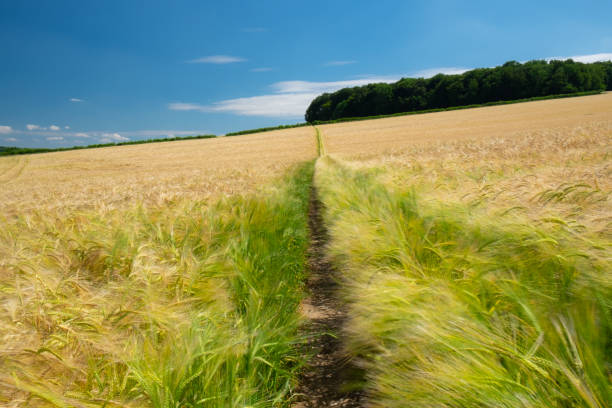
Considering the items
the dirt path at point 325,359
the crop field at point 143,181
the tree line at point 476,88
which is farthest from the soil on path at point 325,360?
the tree line at point 476,88

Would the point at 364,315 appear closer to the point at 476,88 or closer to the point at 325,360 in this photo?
the point at 325,360

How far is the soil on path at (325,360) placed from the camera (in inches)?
58.7

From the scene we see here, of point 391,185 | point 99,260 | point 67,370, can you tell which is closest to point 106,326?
point 67,370

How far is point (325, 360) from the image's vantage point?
1.79 meters

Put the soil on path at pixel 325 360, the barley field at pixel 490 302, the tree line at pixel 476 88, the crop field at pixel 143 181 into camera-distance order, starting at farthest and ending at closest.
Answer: the tree line at pixel 476 88, the crop field at pixel 143 181, the soil on path at pixel 325 360, the barley field at pixel 490 302

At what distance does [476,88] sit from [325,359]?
77588 millimetres

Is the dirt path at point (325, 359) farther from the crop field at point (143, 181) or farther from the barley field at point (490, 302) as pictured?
the crop field at point (143, 181)

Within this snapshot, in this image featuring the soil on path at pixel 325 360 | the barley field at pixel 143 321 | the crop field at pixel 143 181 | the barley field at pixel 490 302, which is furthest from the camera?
the crop field at pixel 143 181

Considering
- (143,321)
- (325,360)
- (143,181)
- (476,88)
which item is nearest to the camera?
(143,321)

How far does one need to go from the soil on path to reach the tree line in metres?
74.8

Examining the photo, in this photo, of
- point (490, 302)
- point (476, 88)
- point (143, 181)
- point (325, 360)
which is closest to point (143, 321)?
point (325, 360)

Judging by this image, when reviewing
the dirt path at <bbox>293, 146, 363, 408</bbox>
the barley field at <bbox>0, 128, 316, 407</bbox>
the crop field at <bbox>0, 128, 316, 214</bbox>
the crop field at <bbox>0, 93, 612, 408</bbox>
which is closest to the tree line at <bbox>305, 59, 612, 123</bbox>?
the crop field at <bbox>0, 128, 316, 214</bbox>

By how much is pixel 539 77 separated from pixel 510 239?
75.5 meters

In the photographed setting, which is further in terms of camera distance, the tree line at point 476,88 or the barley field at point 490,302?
the tree line at point 476,88
